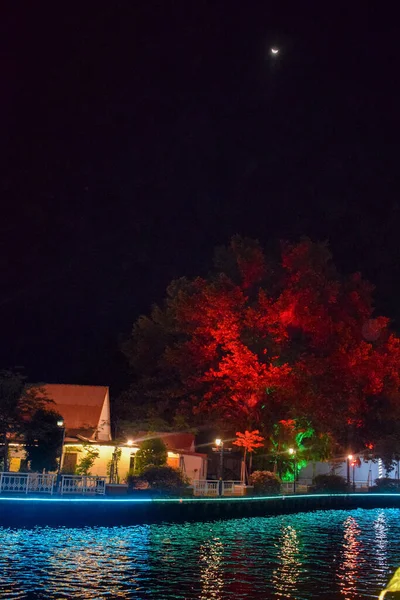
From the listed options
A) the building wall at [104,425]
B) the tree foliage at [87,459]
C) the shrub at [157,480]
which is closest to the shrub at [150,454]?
the tree foliage at [87,459]

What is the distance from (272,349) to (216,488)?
11100 mm

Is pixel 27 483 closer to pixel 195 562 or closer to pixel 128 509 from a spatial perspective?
pixel 128 509

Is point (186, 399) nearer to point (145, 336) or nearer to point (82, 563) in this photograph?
point (145, 336)

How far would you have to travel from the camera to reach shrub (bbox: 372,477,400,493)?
155 feet

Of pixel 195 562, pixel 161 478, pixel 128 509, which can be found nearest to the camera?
pixel 195 562

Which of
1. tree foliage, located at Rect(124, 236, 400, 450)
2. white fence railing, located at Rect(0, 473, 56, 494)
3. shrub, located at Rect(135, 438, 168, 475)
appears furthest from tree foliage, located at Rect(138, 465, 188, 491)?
tree foliage, located at Rect(124, 236, 400, 450)

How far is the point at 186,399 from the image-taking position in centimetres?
4431

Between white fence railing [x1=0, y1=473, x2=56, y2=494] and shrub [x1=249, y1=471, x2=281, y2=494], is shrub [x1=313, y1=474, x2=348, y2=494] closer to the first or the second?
shrub [x1=249, y1=471, x2=281, y2=494]

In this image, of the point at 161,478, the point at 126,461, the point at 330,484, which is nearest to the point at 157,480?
the point at 161,478

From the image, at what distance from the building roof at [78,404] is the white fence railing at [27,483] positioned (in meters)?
12.4

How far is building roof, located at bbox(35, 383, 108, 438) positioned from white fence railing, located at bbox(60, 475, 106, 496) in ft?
36.6

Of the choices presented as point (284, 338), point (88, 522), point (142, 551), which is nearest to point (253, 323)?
point (284, 338)

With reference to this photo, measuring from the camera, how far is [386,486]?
47719 mm

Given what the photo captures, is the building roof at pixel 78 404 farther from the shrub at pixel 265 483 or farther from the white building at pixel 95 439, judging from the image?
the shrub at pixel 265 483
